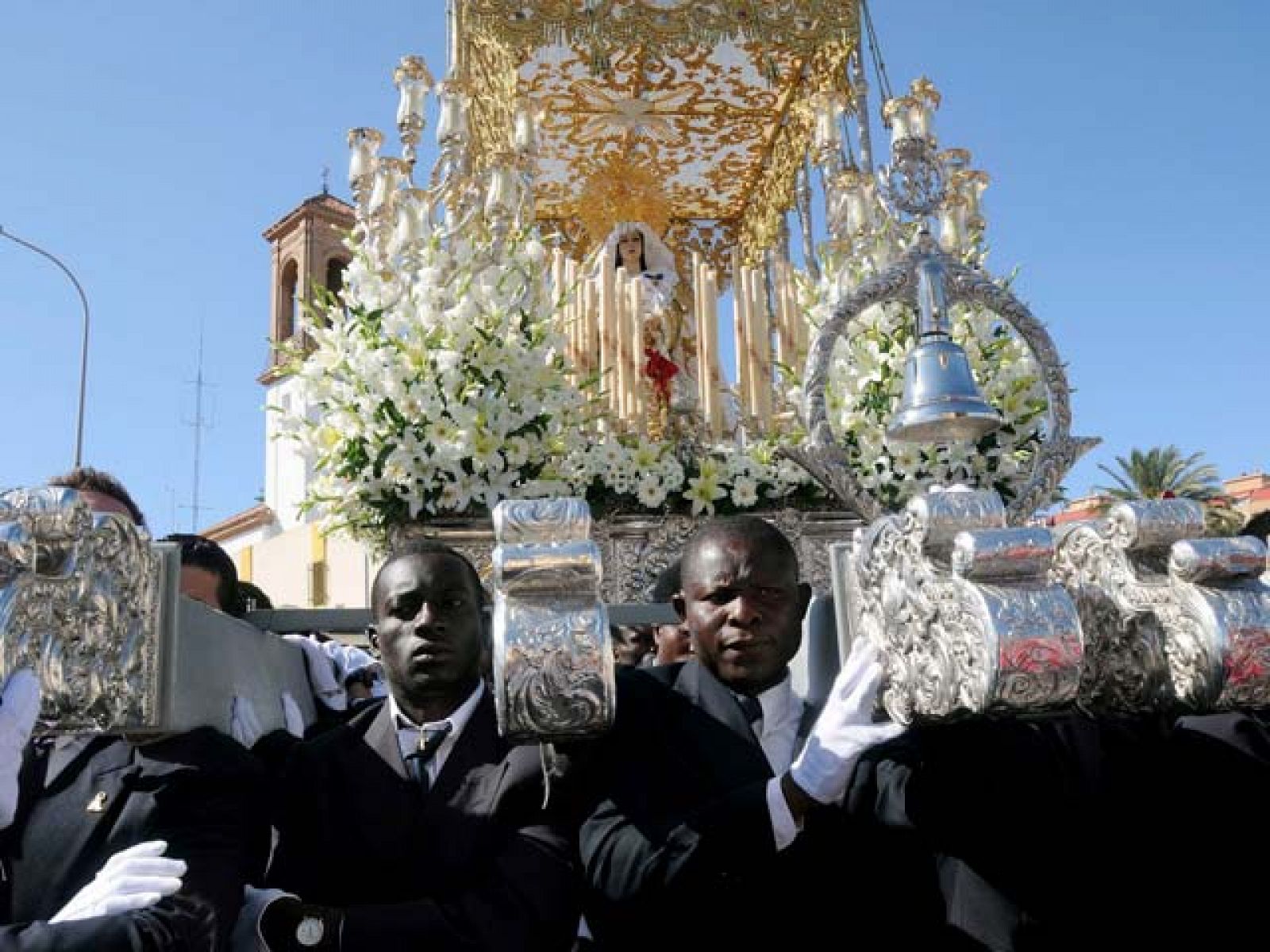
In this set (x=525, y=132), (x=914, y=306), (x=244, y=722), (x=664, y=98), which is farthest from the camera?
(x=664, y=98)

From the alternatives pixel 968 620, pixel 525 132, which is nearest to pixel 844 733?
pixel 968 620

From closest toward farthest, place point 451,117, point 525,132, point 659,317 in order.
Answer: point 451,117 < point 525,132 < point 659,317

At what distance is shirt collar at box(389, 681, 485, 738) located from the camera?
8.05ft

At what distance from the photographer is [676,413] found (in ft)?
20.9

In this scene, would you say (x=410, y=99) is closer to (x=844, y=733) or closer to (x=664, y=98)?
(x=664, y=98)

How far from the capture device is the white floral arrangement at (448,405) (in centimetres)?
456

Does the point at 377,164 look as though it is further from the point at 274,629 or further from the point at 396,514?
the point at 274,629

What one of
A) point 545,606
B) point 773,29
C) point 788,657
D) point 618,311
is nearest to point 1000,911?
point 788,657

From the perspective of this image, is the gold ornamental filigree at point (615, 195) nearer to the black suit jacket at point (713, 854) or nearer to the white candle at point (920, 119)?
the white candle at point (920, 119)

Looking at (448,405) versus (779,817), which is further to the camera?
(448,405)

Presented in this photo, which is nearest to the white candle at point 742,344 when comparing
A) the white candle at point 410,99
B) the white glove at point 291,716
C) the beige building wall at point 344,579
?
the white candle at point 410,99

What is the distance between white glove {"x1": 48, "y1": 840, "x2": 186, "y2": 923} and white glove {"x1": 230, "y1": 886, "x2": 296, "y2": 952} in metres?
0.26

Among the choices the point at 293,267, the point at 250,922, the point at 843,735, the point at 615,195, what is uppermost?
the point at 293,267

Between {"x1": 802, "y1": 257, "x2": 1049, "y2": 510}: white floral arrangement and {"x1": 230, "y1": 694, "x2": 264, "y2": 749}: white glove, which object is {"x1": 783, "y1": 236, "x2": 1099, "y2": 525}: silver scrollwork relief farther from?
{"x1": 230, "y1": 694, "x2": 264, "y2": 749}: white glove
